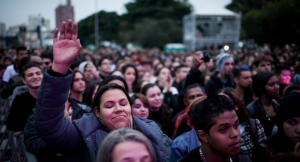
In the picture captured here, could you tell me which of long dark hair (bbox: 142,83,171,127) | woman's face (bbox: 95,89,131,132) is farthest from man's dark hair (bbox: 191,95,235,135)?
long dark hair (bbox: 142,83,171,127)

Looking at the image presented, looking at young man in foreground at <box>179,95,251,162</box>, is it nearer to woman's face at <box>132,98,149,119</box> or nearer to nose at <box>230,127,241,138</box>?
nose at <box>230,127,241,138</box>

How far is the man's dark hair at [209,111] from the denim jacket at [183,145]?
0.39 m

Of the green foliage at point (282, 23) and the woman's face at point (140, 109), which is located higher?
the green foliage at point (282, 23)

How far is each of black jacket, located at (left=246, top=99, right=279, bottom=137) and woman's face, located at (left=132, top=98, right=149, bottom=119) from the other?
5.35 ft

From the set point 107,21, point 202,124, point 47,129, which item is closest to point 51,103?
point 47,129

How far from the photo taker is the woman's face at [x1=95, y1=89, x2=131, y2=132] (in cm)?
207

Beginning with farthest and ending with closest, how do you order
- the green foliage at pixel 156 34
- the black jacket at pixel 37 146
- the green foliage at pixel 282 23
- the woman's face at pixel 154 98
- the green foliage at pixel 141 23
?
the green foliage at pixel 141 23
the green foliage at pixel 156 34
the green foliage at pixel 282 23
the woman's face at pixel 154 98
the black jacket at pixel 37 146

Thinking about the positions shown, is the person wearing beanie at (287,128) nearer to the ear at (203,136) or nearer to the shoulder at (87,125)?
the ear at (203,136)

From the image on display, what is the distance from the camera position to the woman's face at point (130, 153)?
4.59 feet

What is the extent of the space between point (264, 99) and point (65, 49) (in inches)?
134

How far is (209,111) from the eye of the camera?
209cm

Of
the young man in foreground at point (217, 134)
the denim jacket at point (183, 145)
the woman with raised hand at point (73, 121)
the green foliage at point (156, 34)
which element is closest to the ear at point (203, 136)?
the young man in foreground at point (217, 134)

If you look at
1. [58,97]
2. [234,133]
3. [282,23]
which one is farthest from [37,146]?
[282,23]

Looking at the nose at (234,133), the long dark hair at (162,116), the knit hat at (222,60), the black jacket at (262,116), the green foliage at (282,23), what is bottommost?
the long dark hair at (162,116)
